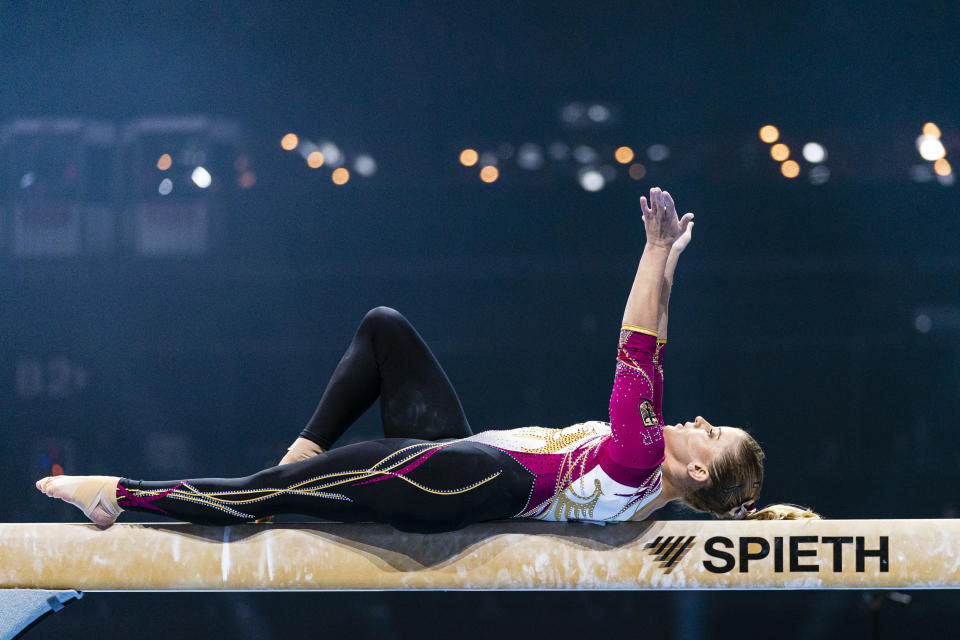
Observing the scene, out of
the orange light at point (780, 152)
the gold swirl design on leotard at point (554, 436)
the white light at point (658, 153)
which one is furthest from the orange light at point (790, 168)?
the gold swirl design on leotard at point (554, 436)

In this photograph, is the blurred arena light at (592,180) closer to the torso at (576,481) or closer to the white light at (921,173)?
the white light at (921,173)

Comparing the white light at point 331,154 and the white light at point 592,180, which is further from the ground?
the white light at point 331,154

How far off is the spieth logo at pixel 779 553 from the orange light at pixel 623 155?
2046mm

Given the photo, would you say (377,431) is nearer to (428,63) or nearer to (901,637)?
(428,63)

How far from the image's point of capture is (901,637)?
3.40 m

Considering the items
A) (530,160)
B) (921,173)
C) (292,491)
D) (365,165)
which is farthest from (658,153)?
(292,491)

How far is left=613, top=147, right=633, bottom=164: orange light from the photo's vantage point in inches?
137

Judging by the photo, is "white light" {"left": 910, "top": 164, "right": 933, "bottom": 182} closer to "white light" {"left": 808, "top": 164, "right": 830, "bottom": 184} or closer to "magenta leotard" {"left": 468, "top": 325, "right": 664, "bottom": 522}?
"white light" {"left": 808, "top": 164, "right": 830, "bottom": 184}

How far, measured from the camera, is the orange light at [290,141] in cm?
351

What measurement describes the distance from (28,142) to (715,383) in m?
3.17

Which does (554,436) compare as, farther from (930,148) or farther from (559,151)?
(930,148)

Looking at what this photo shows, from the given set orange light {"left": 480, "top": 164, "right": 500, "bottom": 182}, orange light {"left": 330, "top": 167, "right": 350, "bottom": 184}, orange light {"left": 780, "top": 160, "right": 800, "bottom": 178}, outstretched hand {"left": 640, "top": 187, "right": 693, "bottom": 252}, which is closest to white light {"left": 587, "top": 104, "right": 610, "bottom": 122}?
orange light {"left": 480, "top": 164, "right": 500, "bottom": 182}

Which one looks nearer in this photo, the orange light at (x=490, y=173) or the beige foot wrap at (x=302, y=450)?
the beige foot wrap at (x=302, y=450)

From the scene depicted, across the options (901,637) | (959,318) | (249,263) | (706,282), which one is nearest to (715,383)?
(706,282)
